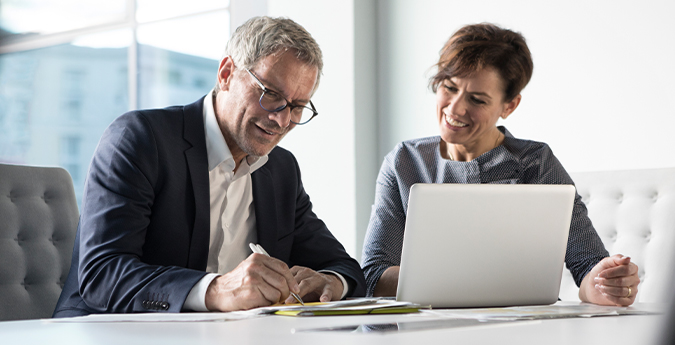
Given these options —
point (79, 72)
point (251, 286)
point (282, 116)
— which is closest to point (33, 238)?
point (282, 116)

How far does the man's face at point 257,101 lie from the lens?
4.91ft

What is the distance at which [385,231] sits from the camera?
1.67 metres

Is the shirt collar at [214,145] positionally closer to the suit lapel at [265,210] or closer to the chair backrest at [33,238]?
the suit lapel at [265,210]

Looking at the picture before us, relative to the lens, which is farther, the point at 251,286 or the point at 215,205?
the point at 215,205

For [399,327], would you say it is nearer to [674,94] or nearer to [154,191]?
[154,191]

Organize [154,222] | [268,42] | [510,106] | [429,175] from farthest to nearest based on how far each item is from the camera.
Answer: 1. [510,106]
2. [429,175]
3. [268,42]
4. [154,222]

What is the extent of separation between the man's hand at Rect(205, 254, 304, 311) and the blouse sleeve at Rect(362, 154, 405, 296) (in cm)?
52

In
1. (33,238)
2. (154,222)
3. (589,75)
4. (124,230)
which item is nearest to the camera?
(124,230)

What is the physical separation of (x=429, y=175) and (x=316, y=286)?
64 centimetres

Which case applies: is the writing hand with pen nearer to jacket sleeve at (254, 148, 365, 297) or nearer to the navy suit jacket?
the navy suit jacket

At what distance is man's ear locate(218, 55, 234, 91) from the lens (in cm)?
157

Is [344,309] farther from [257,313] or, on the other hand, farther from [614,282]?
[614,282]

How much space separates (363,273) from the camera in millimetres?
1571

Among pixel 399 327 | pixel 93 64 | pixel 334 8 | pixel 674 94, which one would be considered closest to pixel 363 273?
pixel 399 327
